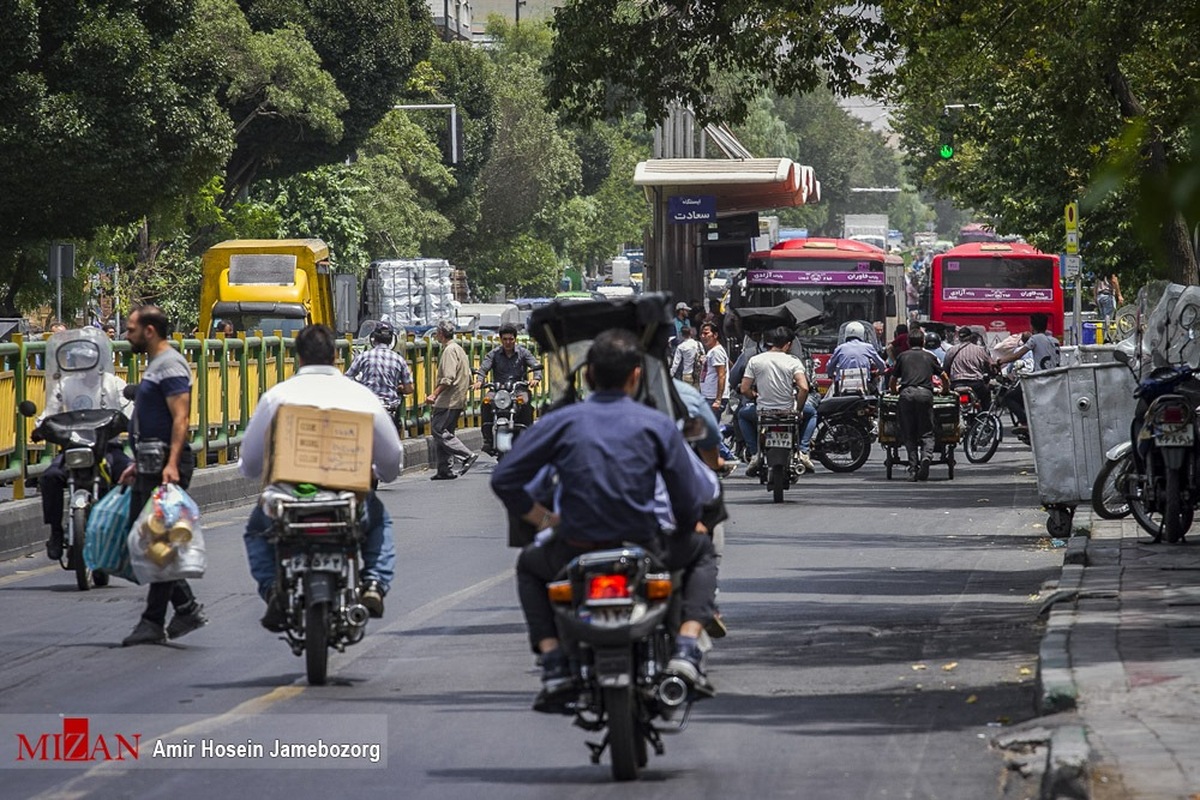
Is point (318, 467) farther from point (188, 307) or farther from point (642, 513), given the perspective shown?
point (188, 307)

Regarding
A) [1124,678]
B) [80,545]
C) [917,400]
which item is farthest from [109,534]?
Answer: [917,400]

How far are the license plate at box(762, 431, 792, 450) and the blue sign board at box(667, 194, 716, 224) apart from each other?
71.2 ft

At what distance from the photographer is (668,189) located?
Result: 137 ft

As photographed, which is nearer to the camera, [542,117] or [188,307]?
[188,307]

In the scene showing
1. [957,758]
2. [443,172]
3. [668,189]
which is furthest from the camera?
[443,172]

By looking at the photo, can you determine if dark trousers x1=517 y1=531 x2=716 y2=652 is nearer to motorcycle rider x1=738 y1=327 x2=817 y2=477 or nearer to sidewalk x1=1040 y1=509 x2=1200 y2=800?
sidewalk x1=1040 y1=509 x2=1200 y2=800

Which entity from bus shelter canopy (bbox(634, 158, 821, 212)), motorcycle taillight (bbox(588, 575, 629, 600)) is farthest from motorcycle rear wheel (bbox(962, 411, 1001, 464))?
motorcycle taillight (bbox(588, 575, 629, 600))

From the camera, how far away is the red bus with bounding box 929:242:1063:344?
47.3m

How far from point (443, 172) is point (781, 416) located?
156 ft

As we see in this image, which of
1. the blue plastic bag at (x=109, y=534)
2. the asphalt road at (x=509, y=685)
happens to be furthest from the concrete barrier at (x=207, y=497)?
the blue plastic bag at (x=109, y=534)

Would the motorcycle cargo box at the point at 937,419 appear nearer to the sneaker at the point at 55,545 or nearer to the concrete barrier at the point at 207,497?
the concrete barrier at the point at 207,497

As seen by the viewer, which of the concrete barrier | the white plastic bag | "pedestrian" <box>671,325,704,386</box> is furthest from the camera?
"pedestrian" <box>671,325,704,386</box>

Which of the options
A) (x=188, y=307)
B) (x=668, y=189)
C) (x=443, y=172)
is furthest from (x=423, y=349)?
(x=443, y=172)

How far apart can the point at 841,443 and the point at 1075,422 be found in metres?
9.60
